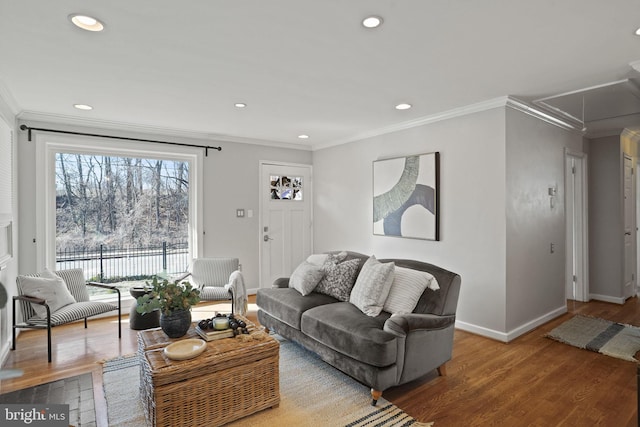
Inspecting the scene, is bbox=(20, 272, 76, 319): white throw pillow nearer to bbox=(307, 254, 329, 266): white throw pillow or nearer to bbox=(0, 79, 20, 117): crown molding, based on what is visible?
bbox=(0, 79, 20, 117): crown molding

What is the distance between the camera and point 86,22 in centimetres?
200

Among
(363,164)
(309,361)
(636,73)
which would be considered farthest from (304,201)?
(636,73)

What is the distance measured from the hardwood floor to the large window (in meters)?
0.92

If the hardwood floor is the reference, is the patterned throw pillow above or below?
above

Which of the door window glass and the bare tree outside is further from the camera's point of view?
the door window glass

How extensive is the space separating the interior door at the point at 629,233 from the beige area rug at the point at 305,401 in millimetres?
4519

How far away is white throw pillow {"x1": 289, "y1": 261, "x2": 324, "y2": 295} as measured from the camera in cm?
350

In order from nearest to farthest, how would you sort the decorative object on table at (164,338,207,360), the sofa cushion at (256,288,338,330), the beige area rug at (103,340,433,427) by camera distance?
the decorative object on table at (164,338,207,360) → the beige area rug at (103,340,433,427) → the sofa cushion at (256,288,338,330)

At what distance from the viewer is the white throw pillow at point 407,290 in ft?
9.11

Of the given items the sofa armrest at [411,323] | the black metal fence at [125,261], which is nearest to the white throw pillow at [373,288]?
the sofa armrest at [411,323]

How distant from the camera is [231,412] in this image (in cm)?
221

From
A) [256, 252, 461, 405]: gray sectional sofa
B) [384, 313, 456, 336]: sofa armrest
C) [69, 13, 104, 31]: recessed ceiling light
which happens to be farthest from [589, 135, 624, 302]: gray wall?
[69, 13, 104, 31]: recessed ceiling light

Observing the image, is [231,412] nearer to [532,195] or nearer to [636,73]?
[532,195]

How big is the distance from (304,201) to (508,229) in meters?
3.29
